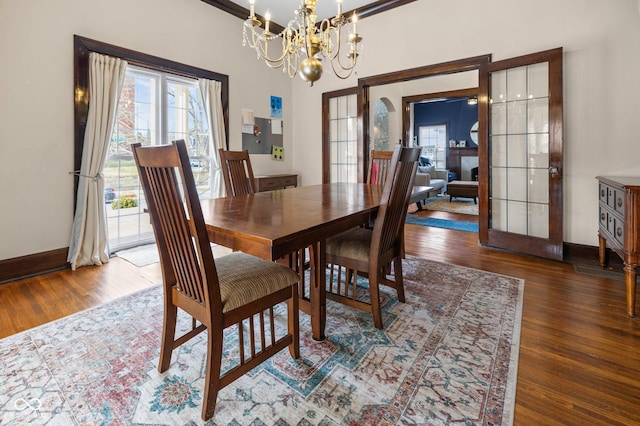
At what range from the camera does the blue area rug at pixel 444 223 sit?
458 centimetres

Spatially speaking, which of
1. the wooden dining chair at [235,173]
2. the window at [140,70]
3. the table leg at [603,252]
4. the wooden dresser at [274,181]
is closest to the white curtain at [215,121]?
the window at [140,70]

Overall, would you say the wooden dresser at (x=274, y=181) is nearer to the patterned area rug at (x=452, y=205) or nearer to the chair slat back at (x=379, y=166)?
the chair slat back at (x=379, y=166)

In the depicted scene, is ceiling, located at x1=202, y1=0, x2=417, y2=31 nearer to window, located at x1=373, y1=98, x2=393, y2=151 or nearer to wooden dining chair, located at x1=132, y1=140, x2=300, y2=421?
window, located at x1=373, y1=98, x2=393, y2=151

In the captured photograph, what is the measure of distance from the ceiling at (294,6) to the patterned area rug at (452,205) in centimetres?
370

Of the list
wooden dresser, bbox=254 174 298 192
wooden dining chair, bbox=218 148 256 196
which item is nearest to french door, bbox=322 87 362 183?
wooden dresser, bbox=254 174 298 192

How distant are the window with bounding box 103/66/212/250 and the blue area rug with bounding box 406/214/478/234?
341 cm

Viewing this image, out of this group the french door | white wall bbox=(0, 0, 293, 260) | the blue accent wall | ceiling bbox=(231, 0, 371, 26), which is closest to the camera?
white wall bbox=(0, 0, 293, 260)

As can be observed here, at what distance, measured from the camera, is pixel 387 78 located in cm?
425

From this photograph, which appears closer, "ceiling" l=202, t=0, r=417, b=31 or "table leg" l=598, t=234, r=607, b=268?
"table leg" l=598, t=234, r=607, b=268

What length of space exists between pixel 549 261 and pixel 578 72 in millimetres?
1802

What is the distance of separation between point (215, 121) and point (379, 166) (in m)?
2.22

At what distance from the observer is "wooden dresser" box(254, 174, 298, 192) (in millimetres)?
4512

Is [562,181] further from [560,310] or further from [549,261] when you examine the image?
[560,310]

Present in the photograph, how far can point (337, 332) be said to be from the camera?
72.1 inches
